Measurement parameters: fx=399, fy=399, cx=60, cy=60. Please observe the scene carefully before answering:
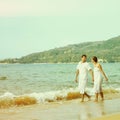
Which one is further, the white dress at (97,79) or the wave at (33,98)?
the wave at (33,98)

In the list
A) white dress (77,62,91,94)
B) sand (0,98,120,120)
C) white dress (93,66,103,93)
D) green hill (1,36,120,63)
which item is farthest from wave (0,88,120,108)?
green hill (1,36,120,63)

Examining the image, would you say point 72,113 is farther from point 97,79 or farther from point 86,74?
point 97,79

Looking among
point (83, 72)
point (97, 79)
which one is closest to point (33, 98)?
point (83, 72)

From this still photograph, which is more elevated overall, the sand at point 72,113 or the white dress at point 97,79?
the white dress at point 97,79

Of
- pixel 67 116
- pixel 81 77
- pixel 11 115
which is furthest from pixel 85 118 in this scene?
pixel 81 77

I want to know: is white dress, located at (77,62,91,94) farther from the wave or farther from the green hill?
the green hill

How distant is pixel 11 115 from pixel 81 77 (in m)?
4.46

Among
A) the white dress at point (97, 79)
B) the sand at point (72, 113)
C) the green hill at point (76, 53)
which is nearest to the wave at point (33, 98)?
the white dress at point (97, 79)

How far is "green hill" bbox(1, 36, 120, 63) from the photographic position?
170 m

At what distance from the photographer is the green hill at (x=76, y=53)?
6683 inches

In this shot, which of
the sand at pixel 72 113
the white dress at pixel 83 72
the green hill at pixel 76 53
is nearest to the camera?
the sand at pixel 72 113

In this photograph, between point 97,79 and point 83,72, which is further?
point 97,79

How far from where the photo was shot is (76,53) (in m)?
180

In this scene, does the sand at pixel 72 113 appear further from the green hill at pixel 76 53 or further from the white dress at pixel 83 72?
the green hill at pixel 76 53
